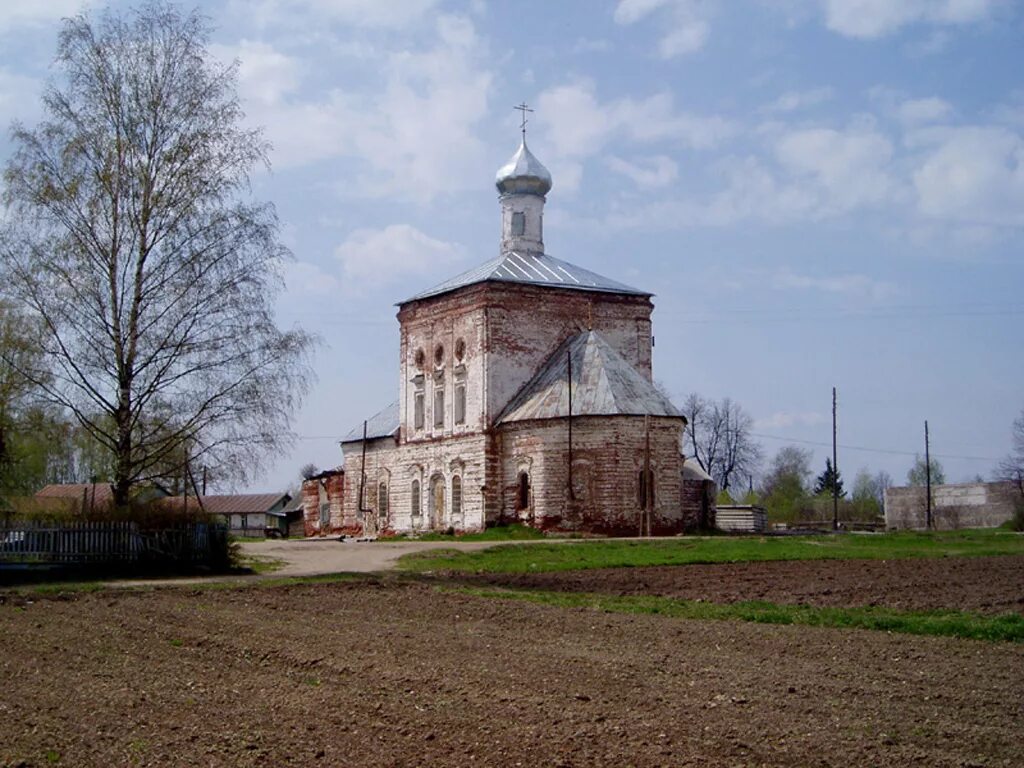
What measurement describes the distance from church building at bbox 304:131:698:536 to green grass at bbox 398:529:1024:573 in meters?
4.67

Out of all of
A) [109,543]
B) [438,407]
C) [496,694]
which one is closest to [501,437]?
[438,407]

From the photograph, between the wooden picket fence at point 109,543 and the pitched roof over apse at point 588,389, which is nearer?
the wooden picket fence at point 109,543

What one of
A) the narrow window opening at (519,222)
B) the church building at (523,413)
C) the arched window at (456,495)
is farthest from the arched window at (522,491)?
the narrow window opening at (519,222)

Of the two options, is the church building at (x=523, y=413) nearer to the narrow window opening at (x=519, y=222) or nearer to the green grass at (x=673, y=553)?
the narrow window opening at (x=519, y=222)

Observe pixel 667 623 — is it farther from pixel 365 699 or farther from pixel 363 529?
pixel 363 529

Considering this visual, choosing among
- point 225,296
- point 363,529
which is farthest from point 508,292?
point 225,296

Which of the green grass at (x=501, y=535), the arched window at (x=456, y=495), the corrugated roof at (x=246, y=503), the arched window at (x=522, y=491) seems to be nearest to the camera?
the green grass at (x=501, y=535)

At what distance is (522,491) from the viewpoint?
41344 mm

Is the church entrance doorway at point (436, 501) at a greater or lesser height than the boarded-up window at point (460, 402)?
lesser

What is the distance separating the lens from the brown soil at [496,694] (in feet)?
24.6

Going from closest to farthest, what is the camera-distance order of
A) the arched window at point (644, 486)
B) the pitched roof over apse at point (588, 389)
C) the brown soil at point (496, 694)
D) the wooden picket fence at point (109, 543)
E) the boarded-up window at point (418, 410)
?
the brown soil at point (496, 694)
the wooden picket fence at point (109, 543)
the arched window at point (644, 486)
the pitched roof over apse at point (588, 389)
the boarded-up window at point (418, 410)

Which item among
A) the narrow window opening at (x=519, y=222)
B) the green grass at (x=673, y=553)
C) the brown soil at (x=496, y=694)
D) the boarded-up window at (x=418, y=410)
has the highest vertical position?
the narrow window opening at (x=519, y=222)

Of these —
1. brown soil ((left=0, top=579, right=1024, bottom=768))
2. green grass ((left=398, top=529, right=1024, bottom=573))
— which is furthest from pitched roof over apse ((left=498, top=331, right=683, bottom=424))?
brown soil ((left=0, top=579, right=1024, bottom=768))

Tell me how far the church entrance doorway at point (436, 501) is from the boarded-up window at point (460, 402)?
90.0 inches
